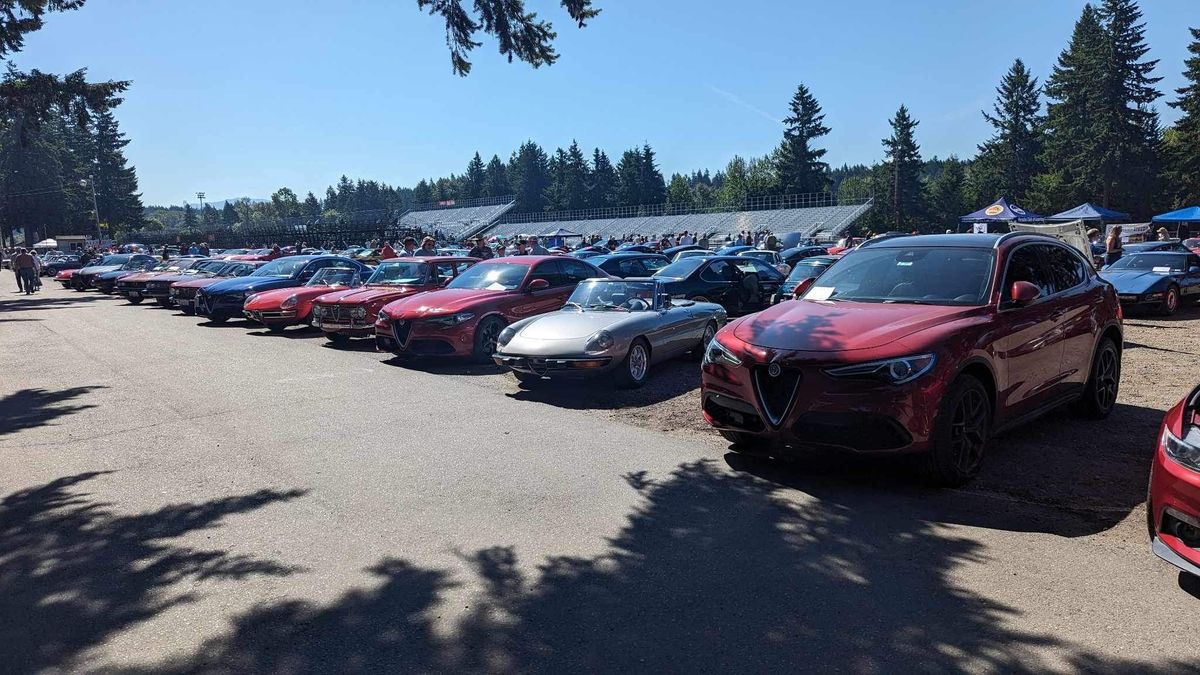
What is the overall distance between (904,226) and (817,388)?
83.1 m

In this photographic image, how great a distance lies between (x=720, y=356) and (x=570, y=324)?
3.71m

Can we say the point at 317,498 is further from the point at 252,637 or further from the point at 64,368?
the point at 64,368

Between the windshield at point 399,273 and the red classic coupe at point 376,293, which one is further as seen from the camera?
the windshield at point 399,273

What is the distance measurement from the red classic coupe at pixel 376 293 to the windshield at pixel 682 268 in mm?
4090

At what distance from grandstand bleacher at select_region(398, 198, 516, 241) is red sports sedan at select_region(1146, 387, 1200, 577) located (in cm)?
9682

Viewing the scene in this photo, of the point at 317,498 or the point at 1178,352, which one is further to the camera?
the point at 1178,352

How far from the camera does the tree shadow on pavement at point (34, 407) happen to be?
7.86m

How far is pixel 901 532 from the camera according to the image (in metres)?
4.49

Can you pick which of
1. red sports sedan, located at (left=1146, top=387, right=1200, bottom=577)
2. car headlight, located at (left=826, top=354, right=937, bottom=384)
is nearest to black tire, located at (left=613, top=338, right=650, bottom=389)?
car headlight, located at (left=826, top=354, right=937, bottom=384)

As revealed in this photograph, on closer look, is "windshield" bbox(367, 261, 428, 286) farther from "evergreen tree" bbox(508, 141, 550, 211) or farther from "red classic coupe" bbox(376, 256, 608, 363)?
"evergreen tree" bbox(508, 141, 550, 211)

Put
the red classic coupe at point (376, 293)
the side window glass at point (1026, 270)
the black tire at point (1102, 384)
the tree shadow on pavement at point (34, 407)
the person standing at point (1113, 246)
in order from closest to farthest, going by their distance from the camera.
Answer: the side window glass at point (1026, 270)
the black tire at point (1102, 384)
the tree shadow on pavement at point (34, 407)
the red classic coupe at point (376, 293)
the person standing at point (1113, 246)

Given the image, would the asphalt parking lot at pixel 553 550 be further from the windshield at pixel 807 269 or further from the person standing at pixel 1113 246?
the person standing at pixel 1113 246

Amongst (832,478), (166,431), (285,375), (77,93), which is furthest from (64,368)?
(77,93)

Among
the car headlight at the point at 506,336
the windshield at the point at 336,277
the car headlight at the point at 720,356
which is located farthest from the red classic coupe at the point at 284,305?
the car headlight at the point at 720,356
